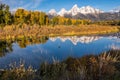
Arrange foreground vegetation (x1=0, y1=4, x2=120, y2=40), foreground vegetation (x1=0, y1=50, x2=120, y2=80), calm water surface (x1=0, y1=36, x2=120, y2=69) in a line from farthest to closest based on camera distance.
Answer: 1. foreground vegetation (x1=0, y1=4, x2=120, y2=40)
2. calm water surface (x1=0, y1=36, x2=120, y2=69)
3. foreground vegetation (x1=0, y1=50, x2=120, y2=80)

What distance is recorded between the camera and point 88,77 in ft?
35.2

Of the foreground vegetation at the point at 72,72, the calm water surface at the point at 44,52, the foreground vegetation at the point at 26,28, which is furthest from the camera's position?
the foreground vegetation at the point at 26,28

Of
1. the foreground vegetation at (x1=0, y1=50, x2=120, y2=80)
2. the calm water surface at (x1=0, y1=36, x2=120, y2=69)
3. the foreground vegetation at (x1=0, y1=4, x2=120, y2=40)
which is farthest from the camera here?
the foreground vegetation at (x1=0, y1=4, x2=120, y2=40)

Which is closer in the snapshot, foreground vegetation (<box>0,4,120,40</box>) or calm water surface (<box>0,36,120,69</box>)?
calm water surface (<box>0,36,120,69</box>)

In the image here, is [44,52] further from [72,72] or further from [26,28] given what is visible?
[26,28]

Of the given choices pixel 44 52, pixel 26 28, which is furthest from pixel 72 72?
pixel 26 28

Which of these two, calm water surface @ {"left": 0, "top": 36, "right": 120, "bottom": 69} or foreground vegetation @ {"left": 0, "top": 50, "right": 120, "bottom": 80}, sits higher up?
foreground vegetation @ {"left": 0, "top": 50, "right": 120, "bottom": 80}

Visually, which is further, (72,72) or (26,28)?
(26,28)

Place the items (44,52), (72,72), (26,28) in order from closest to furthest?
(72,72) < (44,52) < (26,28)

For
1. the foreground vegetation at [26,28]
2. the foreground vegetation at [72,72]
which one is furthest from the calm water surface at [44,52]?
the foreground vegetation at [26,28]

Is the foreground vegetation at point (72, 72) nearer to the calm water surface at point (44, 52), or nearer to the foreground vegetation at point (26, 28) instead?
the calm water surface at point (44, 52)

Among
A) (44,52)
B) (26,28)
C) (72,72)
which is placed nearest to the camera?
(72,72)

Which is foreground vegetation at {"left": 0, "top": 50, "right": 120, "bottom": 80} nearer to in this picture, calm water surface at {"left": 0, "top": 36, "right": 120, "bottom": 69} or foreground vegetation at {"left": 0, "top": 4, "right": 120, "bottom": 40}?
calm water surface at {"left": 0, "top": 36, "right": 120, "bottom": 69}

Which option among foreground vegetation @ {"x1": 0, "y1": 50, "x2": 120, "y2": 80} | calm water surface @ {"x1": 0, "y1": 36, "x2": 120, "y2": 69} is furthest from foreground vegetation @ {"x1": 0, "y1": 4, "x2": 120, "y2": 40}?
foreground vegetation @ {"x1": 0, "y1": 50, "x2": 120, "y2": 80}
